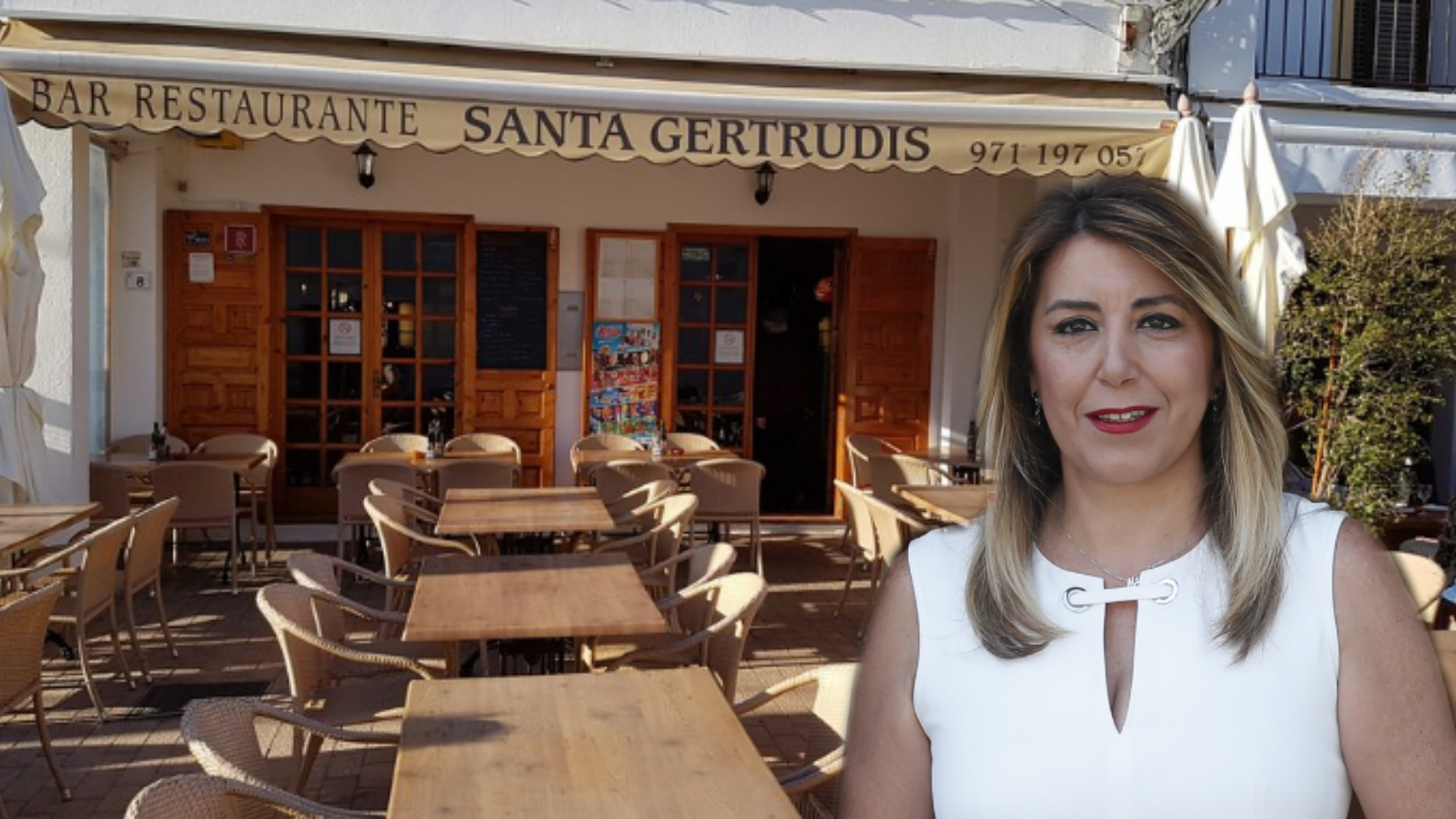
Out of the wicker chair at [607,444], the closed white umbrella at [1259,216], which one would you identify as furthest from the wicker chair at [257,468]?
the closed white umbrella at [1259,216]

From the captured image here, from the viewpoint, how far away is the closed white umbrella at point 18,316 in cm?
598

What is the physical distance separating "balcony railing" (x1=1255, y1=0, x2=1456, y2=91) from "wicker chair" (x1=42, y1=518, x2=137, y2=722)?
8.25m

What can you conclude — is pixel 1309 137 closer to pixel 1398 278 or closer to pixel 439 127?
pixel 1398 278

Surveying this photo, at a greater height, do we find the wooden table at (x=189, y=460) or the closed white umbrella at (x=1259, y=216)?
the closed white umbrella at (x=1259, y=216)

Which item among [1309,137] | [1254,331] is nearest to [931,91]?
[1309,137]

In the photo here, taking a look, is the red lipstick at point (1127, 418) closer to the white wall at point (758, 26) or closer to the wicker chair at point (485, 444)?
the white wall at point (758, 26)

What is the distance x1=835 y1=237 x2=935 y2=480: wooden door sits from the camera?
1082 centimetres

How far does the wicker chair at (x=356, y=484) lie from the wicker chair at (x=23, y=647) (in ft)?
12.0

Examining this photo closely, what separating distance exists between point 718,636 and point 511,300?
21.1 feet

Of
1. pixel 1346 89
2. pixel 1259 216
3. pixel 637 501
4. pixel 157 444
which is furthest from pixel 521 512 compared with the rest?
pixel 1346 89

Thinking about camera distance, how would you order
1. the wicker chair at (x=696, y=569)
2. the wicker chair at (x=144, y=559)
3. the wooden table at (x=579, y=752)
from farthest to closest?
the wicker chair at (x=144, y=559), the wicker chair at (x=696, y=569), the wooden table at (x=579, y=752)

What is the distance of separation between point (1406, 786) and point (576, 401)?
9409 millimetres

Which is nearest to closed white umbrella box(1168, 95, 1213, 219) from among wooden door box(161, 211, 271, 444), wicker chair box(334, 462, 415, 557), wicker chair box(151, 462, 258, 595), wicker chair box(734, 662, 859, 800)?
wicker chair box(734, 662, 859, 800)

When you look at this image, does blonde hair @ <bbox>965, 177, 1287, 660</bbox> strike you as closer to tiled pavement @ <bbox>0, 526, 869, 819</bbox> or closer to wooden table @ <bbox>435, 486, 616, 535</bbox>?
tiled pavement @ <bbox>0, 526, 869, 819</bbox>
